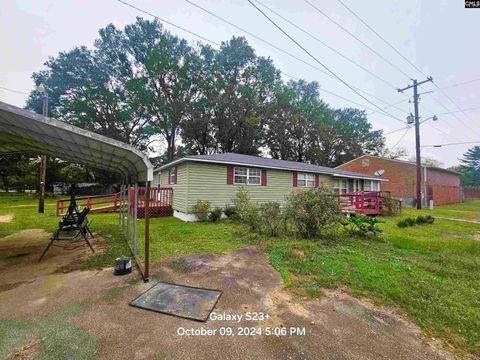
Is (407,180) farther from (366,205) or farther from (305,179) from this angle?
(305,179)

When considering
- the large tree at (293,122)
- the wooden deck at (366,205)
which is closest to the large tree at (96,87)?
the large tree at (293,122)

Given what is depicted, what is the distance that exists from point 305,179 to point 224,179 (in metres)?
6.38

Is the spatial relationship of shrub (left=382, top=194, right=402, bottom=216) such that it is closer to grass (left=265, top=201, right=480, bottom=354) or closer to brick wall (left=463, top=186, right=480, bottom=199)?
grass (left=265, top=201, right=480, bottom=354)

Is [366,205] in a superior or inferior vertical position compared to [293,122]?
inferior

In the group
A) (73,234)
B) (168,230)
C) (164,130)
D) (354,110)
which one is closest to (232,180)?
(168,230)

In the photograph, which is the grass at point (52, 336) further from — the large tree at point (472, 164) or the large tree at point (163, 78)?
the large tree at point (472, 164)

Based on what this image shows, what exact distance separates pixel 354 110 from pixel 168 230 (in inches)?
1597

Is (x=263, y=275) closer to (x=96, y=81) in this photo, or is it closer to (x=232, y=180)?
(x=232, y=180)

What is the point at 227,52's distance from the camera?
1119 inches

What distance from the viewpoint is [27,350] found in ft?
6.86

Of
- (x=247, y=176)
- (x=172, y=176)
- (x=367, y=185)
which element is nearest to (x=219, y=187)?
(x=247, y=176)

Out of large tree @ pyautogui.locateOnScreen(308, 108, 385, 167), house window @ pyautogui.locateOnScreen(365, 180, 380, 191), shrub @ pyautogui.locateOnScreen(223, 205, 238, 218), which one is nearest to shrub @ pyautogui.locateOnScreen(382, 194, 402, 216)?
house window @ pyautogui.locateOnScreen(365, 180, 380, 191)

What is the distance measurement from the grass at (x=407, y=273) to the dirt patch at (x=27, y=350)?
3.26m

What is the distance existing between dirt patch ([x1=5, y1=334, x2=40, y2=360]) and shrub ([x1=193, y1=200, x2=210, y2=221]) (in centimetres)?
725
